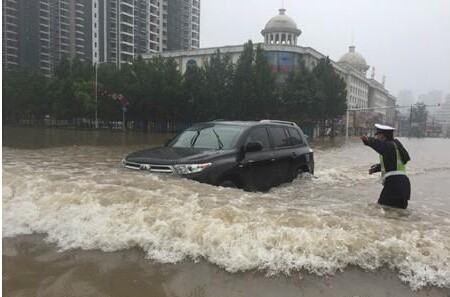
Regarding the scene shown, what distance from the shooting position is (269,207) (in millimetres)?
5988

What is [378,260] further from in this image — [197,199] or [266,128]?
[266,128]

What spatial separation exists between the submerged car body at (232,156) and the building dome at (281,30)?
276ft

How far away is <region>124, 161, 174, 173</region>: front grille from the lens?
6914 millimetres

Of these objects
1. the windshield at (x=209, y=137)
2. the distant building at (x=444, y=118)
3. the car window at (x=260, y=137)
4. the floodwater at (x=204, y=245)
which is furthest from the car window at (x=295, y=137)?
the distant building at (x=444, y=118)

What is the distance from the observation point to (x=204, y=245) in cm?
466

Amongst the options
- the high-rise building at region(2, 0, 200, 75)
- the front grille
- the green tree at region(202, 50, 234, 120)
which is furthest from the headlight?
the high-rise building at region(2, 0, 200, 75)

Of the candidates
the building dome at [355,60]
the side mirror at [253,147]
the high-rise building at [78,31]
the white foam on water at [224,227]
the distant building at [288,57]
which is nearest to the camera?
the white foam on water at [224,227]

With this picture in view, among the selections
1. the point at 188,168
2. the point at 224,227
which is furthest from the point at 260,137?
the point at 224,227

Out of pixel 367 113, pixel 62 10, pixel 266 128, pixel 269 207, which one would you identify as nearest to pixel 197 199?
pixel 269 207

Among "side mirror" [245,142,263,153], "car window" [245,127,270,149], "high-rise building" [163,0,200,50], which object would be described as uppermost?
"high-rise building" [163,0,200,50]

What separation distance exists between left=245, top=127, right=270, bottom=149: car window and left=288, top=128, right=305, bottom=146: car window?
107cm

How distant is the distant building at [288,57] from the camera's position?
7406 cm

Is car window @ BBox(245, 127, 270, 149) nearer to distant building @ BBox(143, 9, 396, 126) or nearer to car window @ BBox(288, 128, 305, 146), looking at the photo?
car window @ BBox(288, 128, 305, 146)

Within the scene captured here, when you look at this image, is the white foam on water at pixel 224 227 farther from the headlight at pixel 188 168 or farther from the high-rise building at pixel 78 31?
the high-rise building at pixel 78 31
